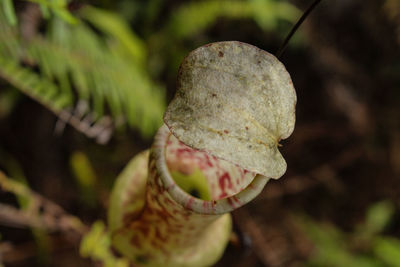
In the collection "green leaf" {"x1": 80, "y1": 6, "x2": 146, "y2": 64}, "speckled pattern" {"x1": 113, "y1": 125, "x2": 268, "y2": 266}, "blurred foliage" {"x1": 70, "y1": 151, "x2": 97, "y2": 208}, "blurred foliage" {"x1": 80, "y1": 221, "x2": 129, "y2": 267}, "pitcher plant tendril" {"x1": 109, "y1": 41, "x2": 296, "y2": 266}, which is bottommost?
"blurred foliage" {"x1": 70, "y1": 151, "x2": 97, "y2": 208}

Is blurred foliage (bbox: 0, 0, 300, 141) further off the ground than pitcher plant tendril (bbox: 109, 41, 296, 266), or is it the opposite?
pitcher plant tendril (bbox: 109, 41, 296, 266)

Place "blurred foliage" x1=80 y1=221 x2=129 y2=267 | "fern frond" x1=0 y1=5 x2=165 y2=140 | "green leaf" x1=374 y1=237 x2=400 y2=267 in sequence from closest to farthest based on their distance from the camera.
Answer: "fern frond" x1=0 y1=5 x2=165 y2=140
"blurred foliage" x1=80 y1=221 x2=129 y2=267
"green leaf" x1=374 y1=237 x2=400 y2=267

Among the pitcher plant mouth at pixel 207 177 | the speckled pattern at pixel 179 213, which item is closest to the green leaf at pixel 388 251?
the speckled pattern at pixel 179 213

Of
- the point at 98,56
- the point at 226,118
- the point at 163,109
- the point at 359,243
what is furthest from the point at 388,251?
the point at 226,118

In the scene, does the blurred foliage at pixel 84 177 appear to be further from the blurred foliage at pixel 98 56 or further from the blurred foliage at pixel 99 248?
the blurred foliage at pixel 99 248

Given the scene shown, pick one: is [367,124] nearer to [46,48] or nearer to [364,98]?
[364,98]

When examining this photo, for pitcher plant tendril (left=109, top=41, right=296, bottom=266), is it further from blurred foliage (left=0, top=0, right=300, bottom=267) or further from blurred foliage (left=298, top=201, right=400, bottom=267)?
blurred foliage (left=298, top=201, right=400, bottom=267)

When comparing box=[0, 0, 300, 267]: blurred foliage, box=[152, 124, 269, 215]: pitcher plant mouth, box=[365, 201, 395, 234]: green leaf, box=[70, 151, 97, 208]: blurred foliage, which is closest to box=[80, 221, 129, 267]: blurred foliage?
box=[0, 0, 300, 267]: blurred foliage
